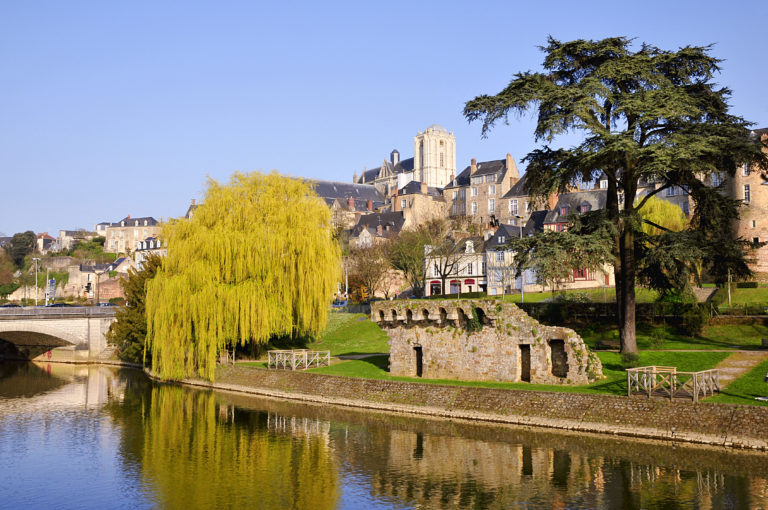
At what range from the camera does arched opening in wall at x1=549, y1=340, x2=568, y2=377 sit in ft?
102

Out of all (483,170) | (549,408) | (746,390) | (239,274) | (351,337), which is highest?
(483,170)

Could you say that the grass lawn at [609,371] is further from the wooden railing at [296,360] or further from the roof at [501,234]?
the roof at [501,234]

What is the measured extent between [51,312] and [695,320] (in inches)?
1930

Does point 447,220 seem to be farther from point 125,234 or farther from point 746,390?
point 125,234

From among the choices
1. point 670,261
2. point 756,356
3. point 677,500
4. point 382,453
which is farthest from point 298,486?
point 756,356

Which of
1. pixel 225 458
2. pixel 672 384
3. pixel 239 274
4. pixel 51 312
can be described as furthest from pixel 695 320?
pixel 51 312

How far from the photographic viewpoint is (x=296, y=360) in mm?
40594

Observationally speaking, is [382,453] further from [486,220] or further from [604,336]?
[486,220]

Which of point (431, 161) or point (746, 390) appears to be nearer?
point (746, 390)

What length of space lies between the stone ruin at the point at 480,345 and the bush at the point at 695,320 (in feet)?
35.6

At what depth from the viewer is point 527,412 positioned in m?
27.7

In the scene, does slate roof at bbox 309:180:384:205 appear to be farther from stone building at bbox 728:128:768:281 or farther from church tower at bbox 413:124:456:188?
stone building at bbox 728:128:768:281

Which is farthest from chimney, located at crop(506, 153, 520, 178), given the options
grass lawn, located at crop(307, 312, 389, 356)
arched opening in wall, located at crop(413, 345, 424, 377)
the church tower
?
arched opening in wall, located at crop(413, 345, 424, 377)

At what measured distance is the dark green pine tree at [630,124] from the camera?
101ft
